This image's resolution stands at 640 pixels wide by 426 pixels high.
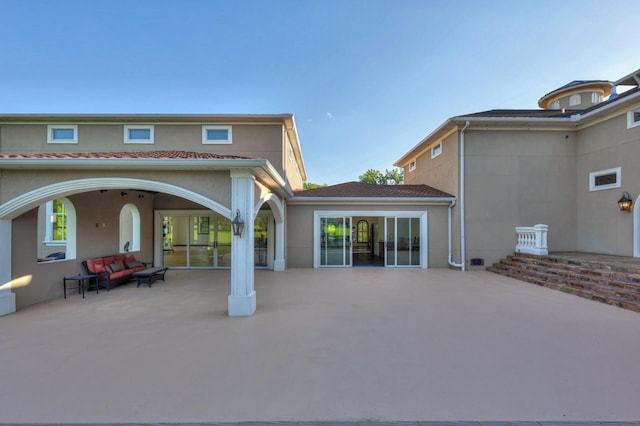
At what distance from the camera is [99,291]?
25.3ft

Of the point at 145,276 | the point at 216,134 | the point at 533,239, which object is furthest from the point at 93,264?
the point at 533,239

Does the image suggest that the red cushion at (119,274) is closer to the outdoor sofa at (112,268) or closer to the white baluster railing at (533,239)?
the outdoor sofa at (112,268)

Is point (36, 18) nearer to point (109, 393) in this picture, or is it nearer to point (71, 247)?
point (71, 247)

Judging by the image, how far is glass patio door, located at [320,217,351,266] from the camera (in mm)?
11945

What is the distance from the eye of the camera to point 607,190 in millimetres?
10094

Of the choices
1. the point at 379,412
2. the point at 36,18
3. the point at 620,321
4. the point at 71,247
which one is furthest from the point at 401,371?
the point at 36,18

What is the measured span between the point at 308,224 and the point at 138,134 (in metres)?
7.82

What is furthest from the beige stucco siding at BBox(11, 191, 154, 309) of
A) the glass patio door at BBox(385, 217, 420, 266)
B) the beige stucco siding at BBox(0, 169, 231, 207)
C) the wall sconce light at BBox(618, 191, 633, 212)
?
the wall sconce light at BBox(618, 191, 633, 212)

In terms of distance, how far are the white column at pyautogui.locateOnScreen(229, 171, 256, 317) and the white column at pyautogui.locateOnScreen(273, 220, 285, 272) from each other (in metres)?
5.30

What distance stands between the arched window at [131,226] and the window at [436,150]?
13.3m

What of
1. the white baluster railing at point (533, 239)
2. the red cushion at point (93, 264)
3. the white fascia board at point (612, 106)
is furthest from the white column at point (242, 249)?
the white fascia board at point (612, 106)

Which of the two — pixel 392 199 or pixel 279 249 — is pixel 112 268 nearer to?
pixel 279 249

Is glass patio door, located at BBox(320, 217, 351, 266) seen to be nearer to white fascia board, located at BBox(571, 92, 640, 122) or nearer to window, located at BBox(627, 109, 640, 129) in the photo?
white fascia board, located at BBox(571, 92, 640, 122)

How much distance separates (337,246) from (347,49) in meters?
11.1
